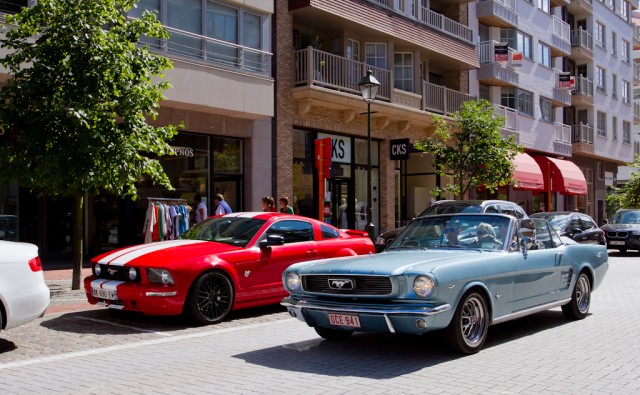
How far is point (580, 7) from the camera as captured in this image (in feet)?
134

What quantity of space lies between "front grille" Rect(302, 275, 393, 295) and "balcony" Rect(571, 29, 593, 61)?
37.8 meters

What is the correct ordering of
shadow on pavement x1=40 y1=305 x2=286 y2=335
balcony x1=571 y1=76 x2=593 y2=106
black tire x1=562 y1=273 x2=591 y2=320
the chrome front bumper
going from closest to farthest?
the chrome front bumper, shadow on pavement x1=40 y1=305 x2=286 y2=335, black tire x1=562 y1=273 x2=591 y2=320, balcony x1=571 y1=76 x2=593 y2=106

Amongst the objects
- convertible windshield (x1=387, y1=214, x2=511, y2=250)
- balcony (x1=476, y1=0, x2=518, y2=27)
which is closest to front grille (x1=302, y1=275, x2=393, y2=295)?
convertible windshield (x1=387, y1=214, x2=511, y2=250)

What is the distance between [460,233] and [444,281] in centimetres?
154

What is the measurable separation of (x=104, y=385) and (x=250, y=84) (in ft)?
45.6

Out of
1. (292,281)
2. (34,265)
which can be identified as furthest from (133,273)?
(292,281)

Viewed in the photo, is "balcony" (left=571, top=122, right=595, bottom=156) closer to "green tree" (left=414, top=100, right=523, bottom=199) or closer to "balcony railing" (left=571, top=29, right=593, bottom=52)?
"balcony railing" (left=571, top=29, right=593, bottom=52)

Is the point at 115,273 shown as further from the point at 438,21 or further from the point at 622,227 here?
the point at 438,21

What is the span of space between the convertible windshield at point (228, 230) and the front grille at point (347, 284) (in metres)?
2.74

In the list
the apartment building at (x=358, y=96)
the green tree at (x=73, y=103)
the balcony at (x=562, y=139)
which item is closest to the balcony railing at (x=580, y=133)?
the balcony at (x=562, y=139)

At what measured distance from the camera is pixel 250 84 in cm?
1891

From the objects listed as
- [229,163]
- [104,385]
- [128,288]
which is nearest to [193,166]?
[229,163]

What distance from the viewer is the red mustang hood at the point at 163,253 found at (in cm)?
870

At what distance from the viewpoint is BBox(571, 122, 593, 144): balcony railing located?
130 ft
